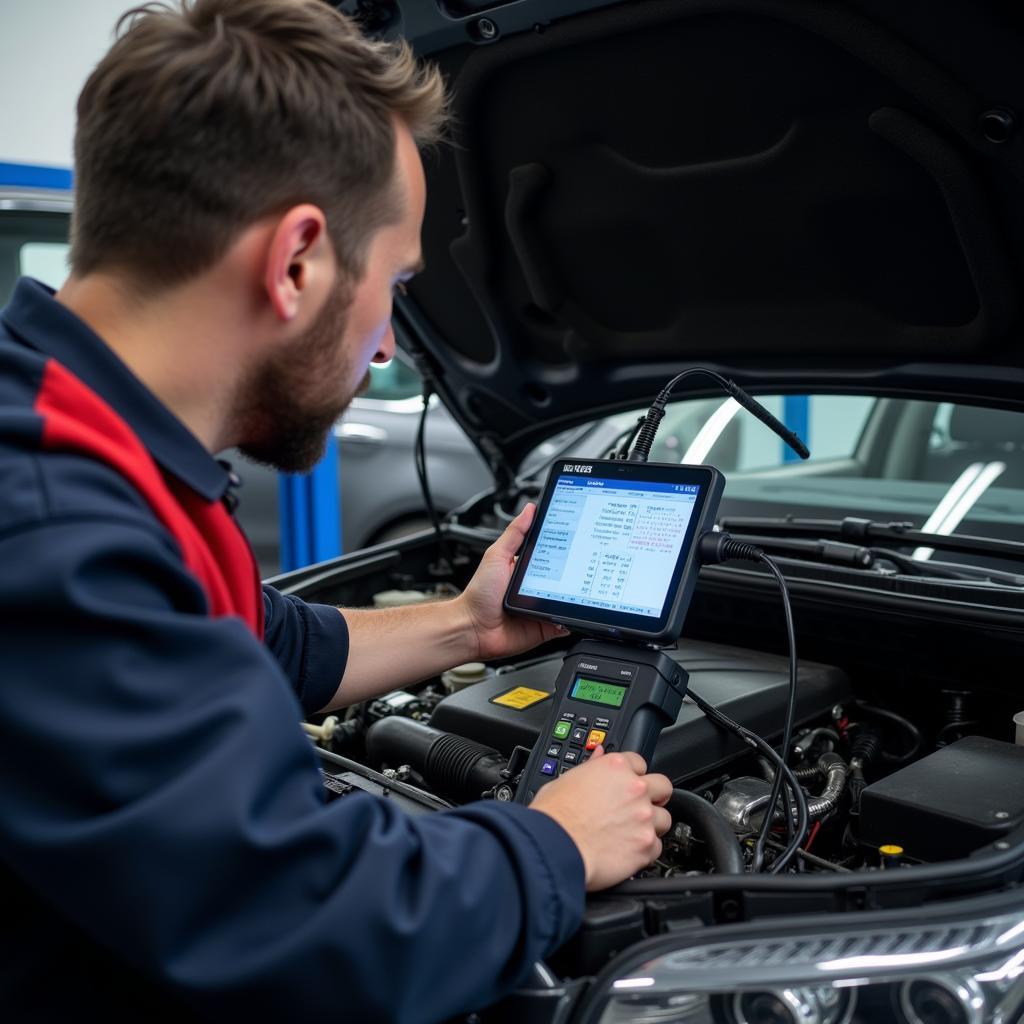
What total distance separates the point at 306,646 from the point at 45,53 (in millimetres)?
3010

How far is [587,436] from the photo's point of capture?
230 centimetres

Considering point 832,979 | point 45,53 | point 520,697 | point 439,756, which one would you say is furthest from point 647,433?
point 45,53

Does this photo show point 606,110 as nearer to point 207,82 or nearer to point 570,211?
point 570,211

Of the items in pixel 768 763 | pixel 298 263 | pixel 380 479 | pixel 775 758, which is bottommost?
pixel 380 479

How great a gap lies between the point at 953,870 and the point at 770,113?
98 centimetres

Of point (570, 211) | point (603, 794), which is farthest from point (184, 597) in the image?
point (570, 211)

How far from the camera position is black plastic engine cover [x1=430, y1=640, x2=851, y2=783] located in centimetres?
132

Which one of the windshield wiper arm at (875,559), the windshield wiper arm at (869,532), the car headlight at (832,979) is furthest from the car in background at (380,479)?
the car headlight at (832,979)

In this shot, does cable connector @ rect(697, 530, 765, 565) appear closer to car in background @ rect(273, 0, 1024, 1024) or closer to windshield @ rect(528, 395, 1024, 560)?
car in background @ rect(273, 0, 1024, 1024)

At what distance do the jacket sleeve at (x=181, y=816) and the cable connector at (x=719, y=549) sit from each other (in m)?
0.56

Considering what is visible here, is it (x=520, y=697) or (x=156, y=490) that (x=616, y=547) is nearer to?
(x=520, y=697)

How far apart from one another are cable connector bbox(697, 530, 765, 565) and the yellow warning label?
1.12 feet

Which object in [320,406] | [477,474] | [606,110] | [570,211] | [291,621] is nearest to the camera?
[320,406]

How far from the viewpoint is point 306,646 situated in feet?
4.48
